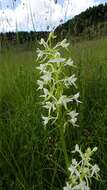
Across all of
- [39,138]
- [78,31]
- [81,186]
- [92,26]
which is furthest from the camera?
[92,26]

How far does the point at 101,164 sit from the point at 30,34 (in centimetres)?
307

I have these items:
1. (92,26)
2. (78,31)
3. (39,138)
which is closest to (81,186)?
(39,138)

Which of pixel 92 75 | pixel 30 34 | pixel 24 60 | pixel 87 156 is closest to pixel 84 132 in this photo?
pixel 92 75

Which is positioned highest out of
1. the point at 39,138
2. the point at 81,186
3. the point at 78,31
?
the point at 78,31

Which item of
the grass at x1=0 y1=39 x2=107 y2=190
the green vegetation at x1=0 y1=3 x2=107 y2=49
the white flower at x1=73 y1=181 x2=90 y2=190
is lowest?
the grass at x1=0 y1=39 x2=107 y2=190

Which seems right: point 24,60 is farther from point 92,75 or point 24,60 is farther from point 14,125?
point 14,125

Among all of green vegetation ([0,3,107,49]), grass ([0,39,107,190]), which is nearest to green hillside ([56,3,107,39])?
green vegetation ([0,3,107,49])

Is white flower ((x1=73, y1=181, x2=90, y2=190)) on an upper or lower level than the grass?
upper

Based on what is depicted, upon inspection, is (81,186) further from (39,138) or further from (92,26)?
(92,26)

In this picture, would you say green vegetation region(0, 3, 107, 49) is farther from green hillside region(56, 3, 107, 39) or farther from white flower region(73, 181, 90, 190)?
white flower region(73, 181, 90, 190)

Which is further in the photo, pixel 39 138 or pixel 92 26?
pixel 92 26

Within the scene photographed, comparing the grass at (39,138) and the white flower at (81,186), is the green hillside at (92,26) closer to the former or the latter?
the grass at (39,138)

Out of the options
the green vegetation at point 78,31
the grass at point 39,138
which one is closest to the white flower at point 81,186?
the grass at point 39,138

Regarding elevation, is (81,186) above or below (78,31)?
below
